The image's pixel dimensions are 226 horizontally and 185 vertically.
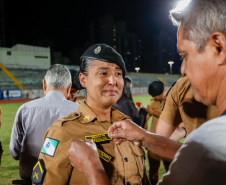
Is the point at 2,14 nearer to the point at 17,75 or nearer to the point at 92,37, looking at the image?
the point at 17,75

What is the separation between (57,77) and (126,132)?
1.70 metres

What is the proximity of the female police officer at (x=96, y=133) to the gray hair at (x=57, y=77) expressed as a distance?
3.48ft

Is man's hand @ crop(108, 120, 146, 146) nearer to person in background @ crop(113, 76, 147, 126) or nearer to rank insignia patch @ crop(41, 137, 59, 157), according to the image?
rank insignia patch @ crop(41, 137, 59, 157)

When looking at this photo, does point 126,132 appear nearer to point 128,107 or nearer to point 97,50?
point 97,50

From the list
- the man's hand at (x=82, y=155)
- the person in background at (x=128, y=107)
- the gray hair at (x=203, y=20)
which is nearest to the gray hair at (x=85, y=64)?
the man's hand at (x=82, y=155)

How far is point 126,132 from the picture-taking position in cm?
163

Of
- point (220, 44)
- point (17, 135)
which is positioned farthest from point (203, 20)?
point (17, 135)

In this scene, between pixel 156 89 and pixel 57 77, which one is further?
pixel 156 89

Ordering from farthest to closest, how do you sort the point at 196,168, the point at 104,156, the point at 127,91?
the point at 127,91, the point at 104,156, the point at 196,168

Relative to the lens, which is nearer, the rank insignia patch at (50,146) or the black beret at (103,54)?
the rank insignia patch at (50,146)

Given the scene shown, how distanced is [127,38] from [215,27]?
9947 cm

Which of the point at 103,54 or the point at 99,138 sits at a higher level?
the point at 103,54

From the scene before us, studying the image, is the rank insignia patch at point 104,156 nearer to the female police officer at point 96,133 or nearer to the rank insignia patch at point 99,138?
the female police officer at point 96,133

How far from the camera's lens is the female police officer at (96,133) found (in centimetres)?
141
